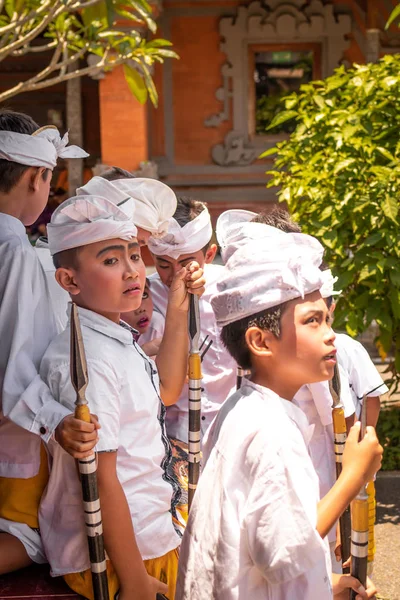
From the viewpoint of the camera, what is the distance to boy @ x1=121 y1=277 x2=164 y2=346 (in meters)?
3.29

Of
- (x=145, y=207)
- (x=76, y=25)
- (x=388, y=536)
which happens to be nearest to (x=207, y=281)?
(x=145, y=207)

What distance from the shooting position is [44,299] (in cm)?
254

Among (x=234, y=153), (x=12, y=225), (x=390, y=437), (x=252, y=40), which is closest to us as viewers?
(x=12, y=225)

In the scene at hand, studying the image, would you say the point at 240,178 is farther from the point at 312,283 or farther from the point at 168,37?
the point at 312,283

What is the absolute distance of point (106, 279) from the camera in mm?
2383

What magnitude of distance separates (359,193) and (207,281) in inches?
82.1

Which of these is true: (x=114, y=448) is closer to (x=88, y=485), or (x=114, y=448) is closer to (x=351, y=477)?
(x=88, y=485)

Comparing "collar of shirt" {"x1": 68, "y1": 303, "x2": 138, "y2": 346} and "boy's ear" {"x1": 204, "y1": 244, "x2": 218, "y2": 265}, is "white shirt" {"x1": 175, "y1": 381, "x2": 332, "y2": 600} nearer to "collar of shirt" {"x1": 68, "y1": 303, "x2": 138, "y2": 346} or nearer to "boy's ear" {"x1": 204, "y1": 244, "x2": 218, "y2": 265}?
"collar of shirt" {"x1": 68, "y1": 303, "x2": 138, "y2": 346}

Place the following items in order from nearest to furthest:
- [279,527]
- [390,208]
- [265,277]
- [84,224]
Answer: [279,527] < [265,277] < [84,224] < [390,208]

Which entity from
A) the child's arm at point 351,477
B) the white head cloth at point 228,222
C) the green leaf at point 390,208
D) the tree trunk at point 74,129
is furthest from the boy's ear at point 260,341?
the tree trunk at point 74,129

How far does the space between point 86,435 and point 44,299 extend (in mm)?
618

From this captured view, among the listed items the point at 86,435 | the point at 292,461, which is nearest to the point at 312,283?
the point at 292,461

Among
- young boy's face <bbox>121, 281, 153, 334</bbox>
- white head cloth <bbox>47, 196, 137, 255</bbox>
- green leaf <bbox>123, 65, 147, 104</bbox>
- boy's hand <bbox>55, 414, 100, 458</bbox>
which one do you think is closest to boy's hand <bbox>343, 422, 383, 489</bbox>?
boy's hand <bbox>55, 414, 100, 458</bbox>

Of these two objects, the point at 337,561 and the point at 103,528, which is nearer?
the point at 103,528
